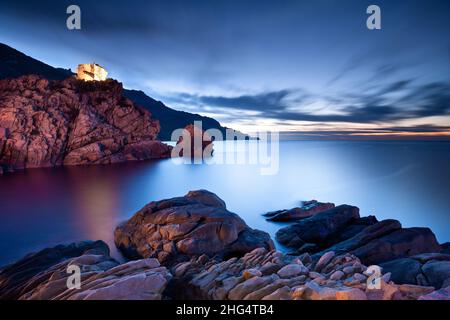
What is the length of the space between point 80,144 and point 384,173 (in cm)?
6400

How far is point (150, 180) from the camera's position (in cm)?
3741

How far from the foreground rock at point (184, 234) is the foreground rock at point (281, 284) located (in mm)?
2843

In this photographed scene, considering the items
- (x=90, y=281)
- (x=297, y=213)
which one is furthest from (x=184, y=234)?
→ (x=297, y=213)

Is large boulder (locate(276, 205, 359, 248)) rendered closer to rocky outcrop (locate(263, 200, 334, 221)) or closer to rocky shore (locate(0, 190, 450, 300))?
rocky shore (locate(0, 190, 450, 300))

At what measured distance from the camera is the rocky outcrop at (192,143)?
244 feet

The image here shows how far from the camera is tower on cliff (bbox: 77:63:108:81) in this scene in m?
69.9

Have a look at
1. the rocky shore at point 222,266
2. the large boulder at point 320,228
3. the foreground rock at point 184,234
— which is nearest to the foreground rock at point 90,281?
the rocky shore at point 222,266

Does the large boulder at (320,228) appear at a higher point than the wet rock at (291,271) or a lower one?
lower

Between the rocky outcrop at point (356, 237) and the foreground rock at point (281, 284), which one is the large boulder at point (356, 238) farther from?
the foreground rock at point (281, 284)

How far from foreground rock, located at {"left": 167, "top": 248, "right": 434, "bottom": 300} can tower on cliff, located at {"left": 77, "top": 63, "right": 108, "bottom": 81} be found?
81.6m

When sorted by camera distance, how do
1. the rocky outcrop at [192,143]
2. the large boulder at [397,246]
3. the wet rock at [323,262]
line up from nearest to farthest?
1. the wet rock at [323,262]
2. the large boulder at [397,246]
3. the rocky outcrop at [192,143]
